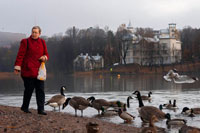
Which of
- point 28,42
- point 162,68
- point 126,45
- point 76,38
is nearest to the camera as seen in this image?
point 28,42

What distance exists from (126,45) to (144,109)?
105 m

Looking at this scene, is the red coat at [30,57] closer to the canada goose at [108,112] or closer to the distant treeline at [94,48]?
the canada goose at [108,112]

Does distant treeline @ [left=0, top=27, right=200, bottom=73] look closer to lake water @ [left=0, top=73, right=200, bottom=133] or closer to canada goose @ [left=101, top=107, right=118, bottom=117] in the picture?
lake water @ [left=0, top=73, right=200, bottom=133]

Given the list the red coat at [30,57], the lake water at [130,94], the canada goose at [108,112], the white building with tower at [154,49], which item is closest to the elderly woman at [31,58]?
the red coat at [30,57]

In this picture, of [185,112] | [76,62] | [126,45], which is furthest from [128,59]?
[185,112]

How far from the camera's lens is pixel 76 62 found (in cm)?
12450

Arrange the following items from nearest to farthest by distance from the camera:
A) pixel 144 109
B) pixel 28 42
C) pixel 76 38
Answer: pixel 28 42 → pixel 144 109 → pixel 76 38

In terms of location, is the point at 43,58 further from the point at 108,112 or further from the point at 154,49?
the point at 154,49

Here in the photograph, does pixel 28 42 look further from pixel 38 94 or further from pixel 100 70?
pixel 100 70

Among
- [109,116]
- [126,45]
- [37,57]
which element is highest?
[126,45]

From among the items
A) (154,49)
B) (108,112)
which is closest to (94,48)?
(154,49)

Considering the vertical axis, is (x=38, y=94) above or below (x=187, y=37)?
below

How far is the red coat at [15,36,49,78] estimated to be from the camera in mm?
10953

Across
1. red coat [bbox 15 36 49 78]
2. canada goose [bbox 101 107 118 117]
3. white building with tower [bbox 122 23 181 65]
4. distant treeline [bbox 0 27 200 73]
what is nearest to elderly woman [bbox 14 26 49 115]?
red coat [bbox 15 36 49 78]
